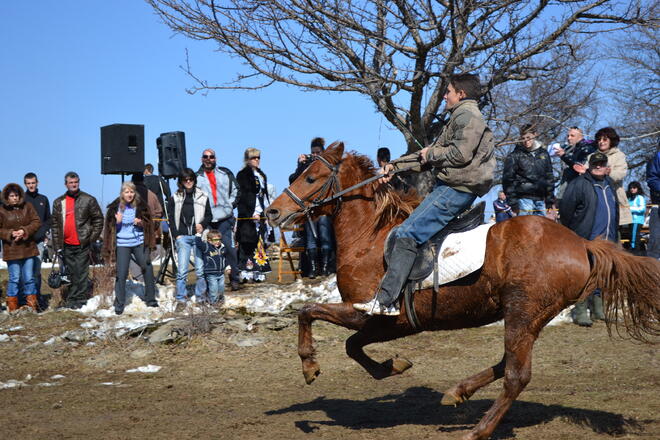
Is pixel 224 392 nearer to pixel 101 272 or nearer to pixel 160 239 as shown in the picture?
pixel 101 272

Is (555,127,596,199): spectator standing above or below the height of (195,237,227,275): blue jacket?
above

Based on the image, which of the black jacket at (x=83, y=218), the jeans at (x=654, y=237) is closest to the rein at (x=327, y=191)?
the jeans at (x=654, y=237)

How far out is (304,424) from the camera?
681 cm

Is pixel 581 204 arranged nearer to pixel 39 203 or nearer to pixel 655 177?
pixel 655 177

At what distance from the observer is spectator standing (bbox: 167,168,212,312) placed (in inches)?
503

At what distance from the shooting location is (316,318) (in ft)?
21.4

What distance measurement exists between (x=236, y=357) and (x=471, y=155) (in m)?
5.00

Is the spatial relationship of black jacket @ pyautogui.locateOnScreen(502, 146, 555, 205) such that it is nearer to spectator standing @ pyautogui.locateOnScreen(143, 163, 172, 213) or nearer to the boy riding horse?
the boy riding horse

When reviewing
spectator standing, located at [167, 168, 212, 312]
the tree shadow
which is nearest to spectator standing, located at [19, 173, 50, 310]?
spectator standing, located at [167, 168, 212, 312]

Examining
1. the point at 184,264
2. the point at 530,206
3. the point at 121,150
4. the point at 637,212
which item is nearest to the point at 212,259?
the point at 184,264


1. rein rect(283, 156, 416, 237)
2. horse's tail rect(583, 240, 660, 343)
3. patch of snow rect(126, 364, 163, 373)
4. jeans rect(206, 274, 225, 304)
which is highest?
rein rect(283, 156, 416, 237)

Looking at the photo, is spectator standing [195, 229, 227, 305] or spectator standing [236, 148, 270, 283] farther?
spectator standing [236, 148, 270, 283]

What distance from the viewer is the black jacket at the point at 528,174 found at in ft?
39.3

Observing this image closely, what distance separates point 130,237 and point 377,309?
728 centimetres
